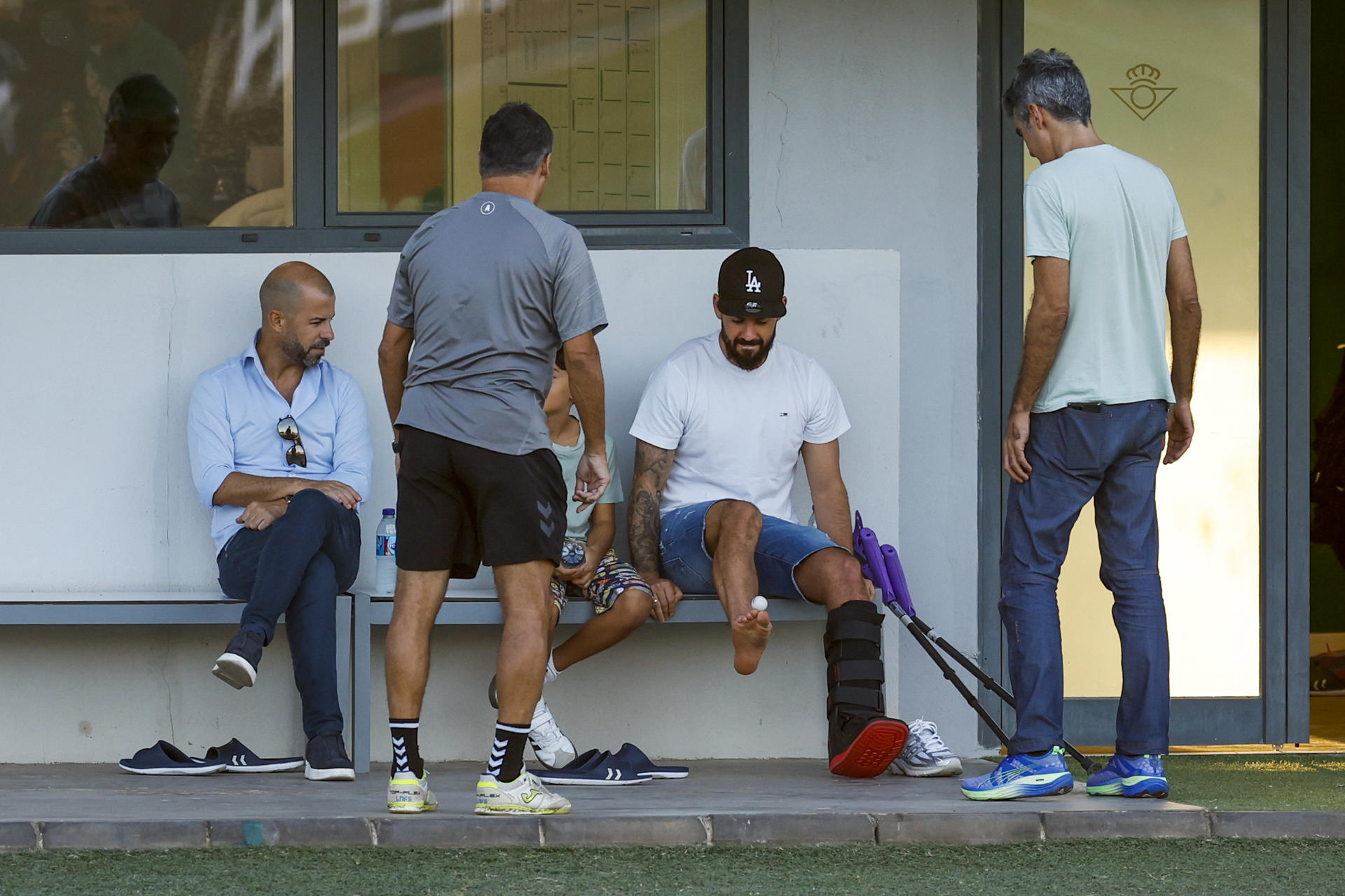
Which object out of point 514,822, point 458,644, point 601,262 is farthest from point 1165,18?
point 514,822

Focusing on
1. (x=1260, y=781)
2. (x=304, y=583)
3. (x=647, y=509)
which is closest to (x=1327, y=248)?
(x=1260, y=781)

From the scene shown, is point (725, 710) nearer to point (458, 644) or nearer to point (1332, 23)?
point (458, 644)

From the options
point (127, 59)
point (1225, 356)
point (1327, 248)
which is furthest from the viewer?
point (1327, 248)

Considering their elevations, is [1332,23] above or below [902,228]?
above

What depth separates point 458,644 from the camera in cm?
530

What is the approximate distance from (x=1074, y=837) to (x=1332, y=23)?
7317mm

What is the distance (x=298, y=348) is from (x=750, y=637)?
1.65 m

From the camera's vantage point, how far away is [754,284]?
16.4 ft

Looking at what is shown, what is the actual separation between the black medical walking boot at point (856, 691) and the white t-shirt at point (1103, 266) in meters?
0.82

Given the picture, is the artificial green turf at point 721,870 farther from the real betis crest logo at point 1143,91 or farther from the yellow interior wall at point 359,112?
the real betis crest logo at point 1143,91

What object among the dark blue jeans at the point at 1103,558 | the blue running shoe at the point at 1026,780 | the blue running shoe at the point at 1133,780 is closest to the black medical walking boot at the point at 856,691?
the blue running shoe at the point at 1026,780

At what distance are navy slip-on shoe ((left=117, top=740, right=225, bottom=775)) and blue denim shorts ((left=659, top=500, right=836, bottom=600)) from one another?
1447 mm

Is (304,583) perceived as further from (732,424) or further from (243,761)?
(732,424)

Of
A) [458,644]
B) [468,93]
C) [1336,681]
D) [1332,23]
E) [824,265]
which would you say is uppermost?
[1332,23]
